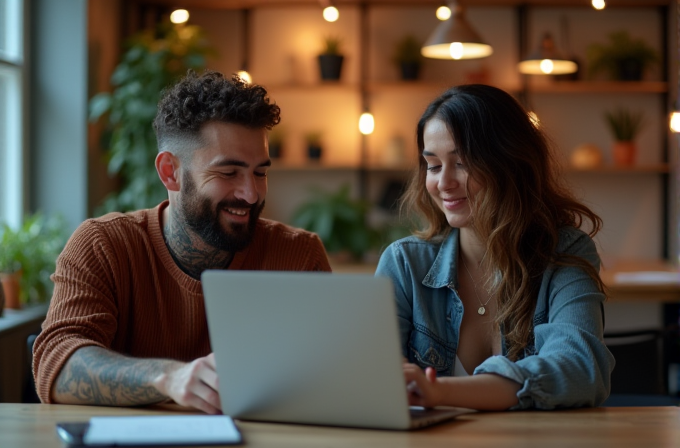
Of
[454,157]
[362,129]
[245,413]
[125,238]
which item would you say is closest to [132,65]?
[362,129]

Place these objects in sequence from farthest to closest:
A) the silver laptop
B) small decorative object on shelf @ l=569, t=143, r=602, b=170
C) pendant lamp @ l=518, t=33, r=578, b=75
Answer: small decorative object on shelf @ l=569, t=143, r=602, b=170
pendant lamp @ l=518, t=33, r=578, b=75
the silver laptop

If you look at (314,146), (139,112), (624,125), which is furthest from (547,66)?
(139,112)

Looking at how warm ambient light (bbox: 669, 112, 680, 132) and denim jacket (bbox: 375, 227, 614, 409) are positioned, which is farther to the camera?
warm ambient light (bbox: 669, 112, 680, 132)

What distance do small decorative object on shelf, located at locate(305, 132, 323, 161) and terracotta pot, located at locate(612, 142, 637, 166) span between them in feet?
6.55

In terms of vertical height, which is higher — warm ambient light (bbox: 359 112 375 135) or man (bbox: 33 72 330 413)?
warm ambient light (bbox: 359 112 375 135)

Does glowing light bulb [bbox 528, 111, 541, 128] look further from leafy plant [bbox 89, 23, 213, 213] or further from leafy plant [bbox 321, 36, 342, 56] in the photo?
leafy plant [bbox 321, 36, 342, 56]

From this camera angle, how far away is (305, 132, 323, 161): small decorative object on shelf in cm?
573

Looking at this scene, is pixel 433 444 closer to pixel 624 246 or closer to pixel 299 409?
pixel 299 409

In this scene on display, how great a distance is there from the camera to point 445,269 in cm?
199

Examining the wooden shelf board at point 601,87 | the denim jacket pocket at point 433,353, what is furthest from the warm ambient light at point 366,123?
the denim jacket pocket at point 433,353

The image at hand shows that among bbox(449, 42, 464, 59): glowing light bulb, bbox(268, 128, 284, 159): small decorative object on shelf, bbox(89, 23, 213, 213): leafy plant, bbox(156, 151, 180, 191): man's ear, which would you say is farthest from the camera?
bbox(268, 128, 284, 159): small decorative object on shelf

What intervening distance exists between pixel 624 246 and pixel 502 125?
4.28 m

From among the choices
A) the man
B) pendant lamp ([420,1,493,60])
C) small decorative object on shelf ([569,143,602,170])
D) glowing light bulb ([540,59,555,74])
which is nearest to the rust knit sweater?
the man

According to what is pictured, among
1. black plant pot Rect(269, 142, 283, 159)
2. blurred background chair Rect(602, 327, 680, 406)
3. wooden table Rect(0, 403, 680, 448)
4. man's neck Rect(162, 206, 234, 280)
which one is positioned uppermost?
black plant pot Rect(269, 142, 283, 159)
